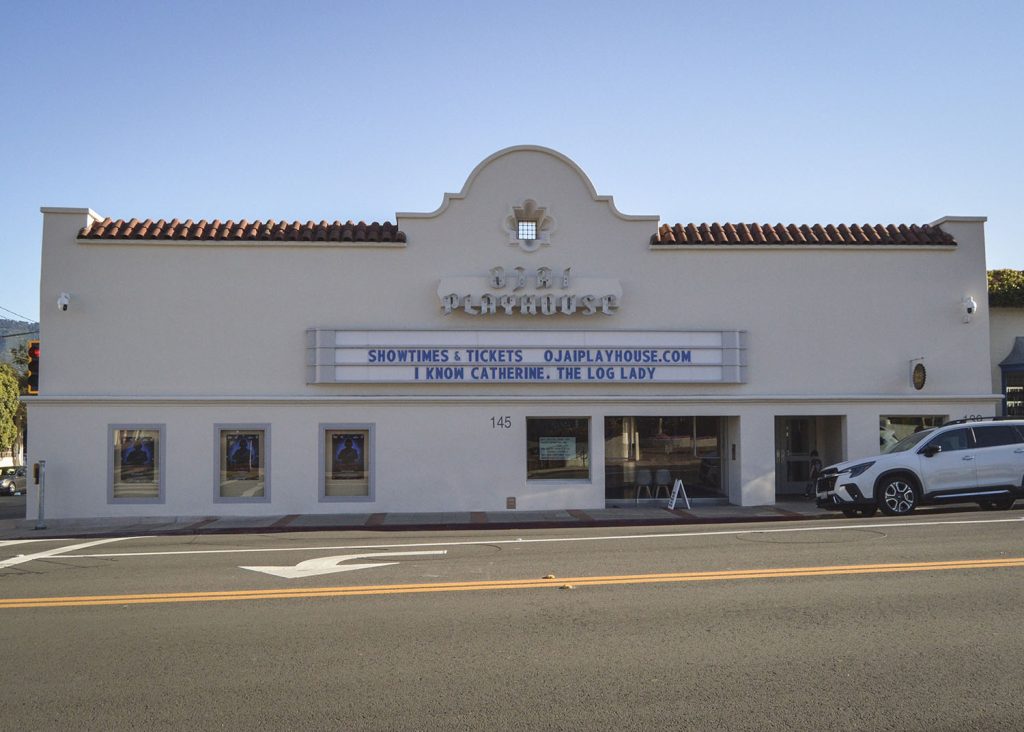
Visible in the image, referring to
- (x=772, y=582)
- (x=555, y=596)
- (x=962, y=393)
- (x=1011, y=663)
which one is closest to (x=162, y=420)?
(x=555, y=596)

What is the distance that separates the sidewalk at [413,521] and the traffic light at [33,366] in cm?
282

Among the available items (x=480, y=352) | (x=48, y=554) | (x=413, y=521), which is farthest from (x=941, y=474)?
(x=48, y=554)

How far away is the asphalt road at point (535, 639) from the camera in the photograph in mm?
5496

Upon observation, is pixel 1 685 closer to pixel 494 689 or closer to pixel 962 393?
pixel 494 689

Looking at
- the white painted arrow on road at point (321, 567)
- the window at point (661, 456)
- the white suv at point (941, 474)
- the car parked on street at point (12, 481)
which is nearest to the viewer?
the white painted arrow on road at point (321, 567)

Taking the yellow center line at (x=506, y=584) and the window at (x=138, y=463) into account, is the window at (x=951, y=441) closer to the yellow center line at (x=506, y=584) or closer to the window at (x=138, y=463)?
the yellow center line at (x=506, y=584)

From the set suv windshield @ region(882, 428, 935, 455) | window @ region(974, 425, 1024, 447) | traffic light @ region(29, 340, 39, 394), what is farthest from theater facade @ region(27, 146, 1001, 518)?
window @ region(974, 425, 1024, 447)

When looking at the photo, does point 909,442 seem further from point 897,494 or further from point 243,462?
point 243,462

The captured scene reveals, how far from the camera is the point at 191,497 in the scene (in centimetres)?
1825

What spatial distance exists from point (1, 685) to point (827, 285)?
1776 cm

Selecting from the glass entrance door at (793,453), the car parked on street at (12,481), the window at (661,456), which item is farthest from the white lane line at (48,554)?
the car parked on street at (12,481)

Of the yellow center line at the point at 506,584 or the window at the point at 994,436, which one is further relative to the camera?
the window at the point at 994,436

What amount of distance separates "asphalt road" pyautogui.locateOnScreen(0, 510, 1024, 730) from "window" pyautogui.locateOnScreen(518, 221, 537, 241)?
9.06 meters

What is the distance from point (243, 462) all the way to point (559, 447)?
6909mm
